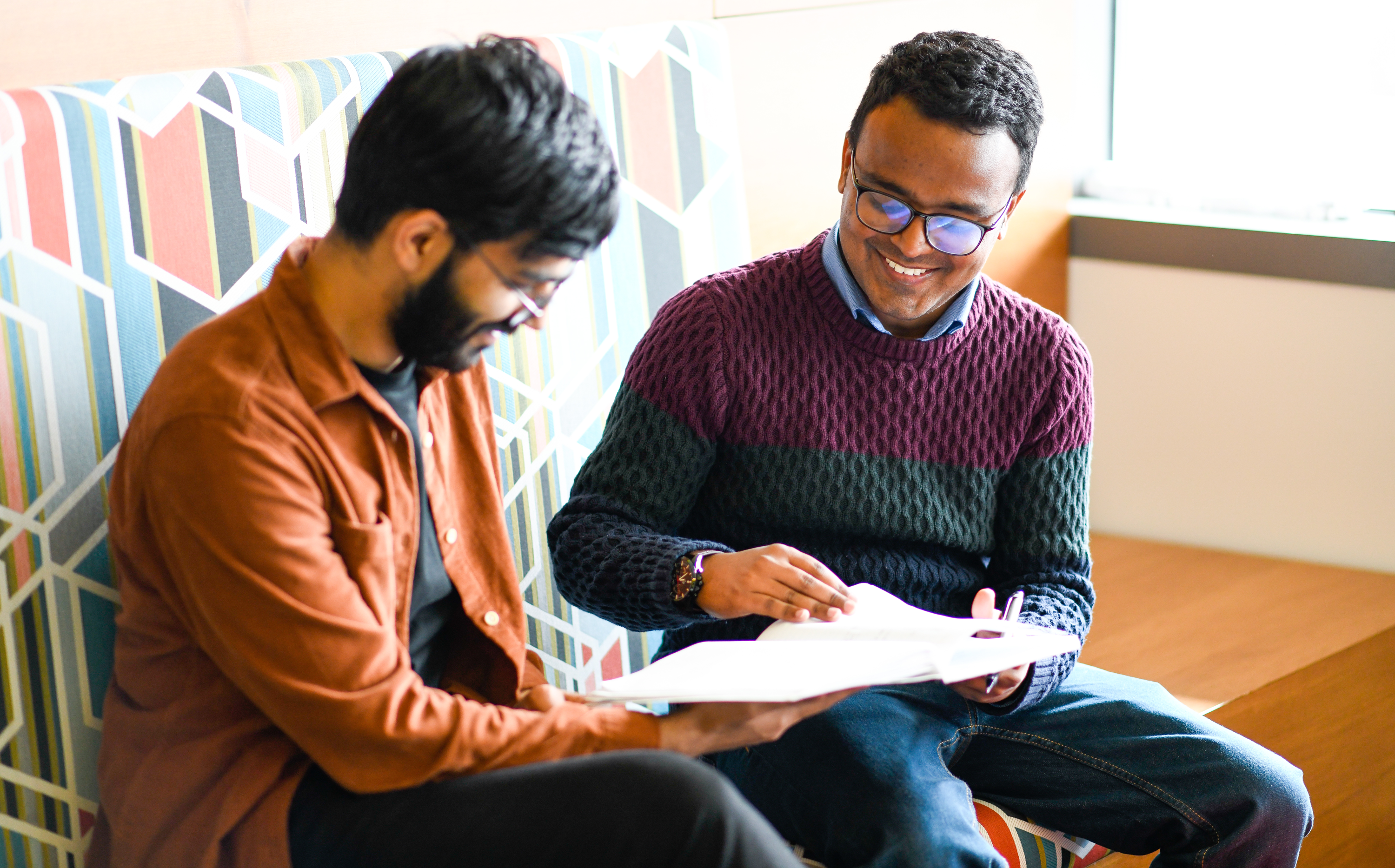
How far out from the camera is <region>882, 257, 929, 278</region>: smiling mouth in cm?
149

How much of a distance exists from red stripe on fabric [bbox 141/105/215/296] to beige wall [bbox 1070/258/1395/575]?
1.92 metres

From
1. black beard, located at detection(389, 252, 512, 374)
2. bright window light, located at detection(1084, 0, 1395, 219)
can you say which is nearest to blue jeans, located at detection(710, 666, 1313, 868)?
black beard, located at detection(389, 252, 512, 374)

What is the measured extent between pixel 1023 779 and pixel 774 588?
16.9 inches

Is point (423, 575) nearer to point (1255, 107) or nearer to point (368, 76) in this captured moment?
point (368, 76)

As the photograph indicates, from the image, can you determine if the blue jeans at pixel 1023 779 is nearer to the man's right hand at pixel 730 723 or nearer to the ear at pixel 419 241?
the man's right hand at pixel 730 723

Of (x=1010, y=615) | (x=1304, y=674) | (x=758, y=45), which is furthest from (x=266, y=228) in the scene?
(x=1304, y=674)

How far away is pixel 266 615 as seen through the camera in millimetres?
1050

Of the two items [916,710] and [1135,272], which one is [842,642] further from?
[1135,272]

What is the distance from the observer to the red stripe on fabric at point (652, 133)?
5.82ft

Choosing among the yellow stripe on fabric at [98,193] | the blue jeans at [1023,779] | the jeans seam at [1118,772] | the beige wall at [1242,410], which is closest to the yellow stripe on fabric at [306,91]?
the yellow stripe on fabric at [98,193]

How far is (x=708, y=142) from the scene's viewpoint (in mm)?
1880

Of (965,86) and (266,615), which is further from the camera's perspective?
(965,86)

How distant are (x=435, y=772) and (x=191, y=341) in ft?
1.36

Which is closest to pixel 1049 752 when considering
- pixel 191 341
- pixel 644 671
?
pixel 644 671
